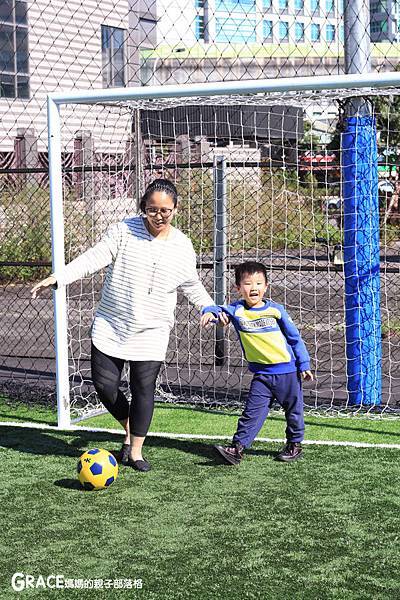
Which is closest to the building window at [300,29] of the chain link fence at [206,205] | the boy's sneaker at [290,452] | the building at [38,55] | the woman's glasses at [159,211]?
the chain link fence at [206,205]

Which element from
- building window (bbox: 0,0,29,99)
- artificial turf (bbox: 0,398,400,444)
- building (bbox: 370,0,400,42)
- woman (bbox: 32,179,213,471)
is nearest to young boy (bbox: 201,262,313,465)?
woman (bbox: 32,179,213,471)

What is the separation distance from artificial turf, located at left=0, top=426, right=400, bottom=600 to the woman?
18.9 inches

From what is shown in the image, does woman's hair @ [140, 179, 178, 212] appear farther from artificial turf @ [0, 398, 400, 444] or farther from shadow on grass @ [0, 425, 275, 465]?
artificial turf @ [0, 398, 400, 444]

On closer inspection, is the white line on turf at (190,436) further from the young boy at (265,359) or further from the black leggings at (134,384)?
the black leggings at (134,384)

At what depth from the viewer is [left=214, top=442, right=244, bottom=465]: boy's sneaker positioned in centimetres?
661

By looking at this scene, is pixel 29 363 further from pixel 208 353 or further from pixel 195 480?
pixel 195 480

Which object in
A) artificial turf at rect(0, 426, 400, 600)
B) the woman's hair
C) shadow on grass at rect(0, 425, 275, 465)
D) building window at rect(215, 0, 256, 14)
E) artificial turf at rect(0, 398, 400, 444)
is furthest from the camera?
building window at rect(215, 0, 256, 14)

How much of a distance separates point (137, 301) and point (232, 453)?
1134 millimetres

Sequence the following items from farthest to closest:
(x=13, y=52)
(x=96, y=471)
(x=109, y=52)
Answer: (x=109, y=52), (x=13, y=52), (x=96, y=471)

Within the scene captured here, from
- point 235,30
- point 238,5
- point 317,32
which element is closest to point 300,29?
point 317,32

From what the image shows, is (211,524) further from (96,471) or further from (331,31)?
(331,31)

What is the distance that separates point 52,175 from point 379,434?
307 cm

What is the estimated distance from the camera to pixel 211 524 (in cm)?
544

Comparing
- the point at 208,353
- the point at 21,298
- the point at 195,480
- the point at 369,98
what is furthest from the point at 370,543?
the point at 21,298
